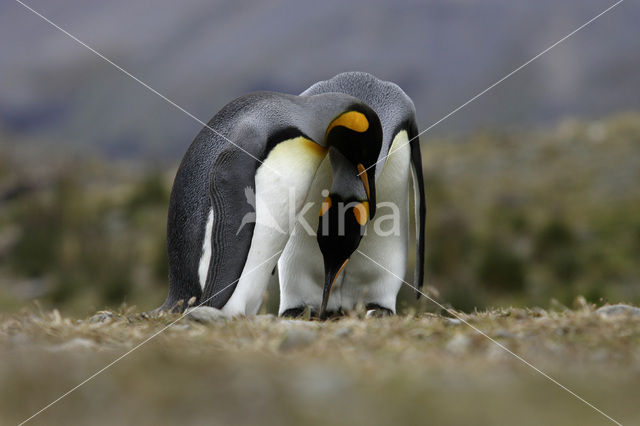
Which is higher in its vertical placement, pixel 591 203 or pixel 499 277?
pixel 591 203

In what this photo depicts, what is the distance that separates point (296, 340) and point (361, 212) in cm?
154

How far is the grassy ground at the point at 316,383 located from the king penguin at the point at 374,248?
2.13 meters

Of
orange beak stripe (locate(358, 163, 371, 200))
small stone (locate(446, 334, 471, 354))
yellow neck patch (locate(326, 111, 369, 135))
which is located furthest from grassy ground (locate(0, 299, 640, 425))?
yellow neck patch (locate(326, 111, 369, 135))

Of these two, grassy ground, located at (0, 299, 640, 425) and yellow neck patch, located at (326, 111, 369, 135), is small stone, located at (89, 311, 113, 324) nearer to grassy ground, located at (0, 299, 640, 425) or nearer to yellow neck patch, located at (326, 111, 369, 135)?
grassy ground, located at (0, 299, 640, 425)

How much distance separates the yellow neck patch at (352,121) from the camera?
365 cm

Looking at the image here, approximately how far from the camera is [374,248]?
14.3ft

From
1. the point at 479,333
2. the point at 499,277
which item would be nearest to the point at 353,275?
the point at 479,333

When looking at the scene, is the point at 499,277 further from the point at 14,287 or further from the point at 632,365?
the point at 632,365

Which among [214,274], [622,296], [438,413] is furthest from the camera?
[622,296]

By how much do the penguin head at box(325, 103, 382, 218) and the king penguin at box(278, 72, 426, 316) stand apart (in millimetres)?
510

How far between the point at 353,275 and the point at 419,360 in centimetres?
254

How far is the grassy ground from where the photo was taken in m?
1.30

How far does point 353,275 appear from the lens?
4.41m

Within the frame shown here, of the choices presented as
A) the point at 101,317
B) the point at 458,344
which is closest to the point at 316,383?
the point at 458,344
